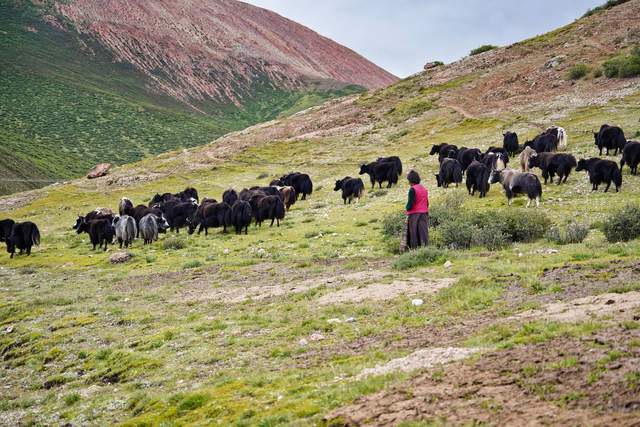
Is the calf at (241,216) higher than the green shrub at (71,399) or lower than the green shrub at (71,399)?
higher

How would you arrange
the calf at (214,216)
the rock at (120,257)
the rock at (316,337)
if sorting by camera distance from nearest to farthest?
the rock at (316,337) → the rock at (120,257) → the calf at (214,216)

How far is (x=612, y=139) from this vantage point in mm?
31766

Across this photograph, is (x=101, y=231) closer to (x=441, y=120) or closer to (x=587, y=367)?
(x=587, y=367)

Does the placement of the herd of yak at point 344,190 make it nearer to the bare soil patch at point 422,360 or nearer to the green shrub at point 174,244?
the green shrub at point 174,244

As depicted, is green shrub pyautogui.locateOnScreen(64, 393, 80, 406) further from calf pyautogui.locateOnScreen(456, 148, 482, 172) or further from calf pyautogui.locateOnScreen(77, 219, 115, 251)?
calf pyautogui.locateOnScreen(456, 148, 482, 172)

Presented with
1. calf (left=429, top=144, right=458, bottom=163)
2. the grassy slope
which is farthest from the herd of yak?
the grassy slope

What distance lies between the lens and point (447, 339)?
9594mm

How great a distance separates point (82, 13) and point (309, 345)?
6871 inches

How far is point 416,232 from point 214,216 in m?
15.0

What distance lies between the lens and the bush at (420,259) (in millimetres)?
15711

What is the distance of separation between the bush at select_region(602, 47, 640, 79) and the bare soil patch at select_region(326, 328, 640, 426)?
51423 mm

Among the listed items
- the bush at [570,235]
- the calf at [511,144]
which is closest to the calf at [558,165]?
the calf at [511,144]

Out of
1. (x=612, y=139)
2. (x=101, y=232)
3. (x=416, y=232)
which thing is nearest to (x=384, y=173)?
(x=612, y=139)

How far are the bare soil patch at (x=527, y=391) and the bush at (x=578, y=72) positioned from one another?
180ft
